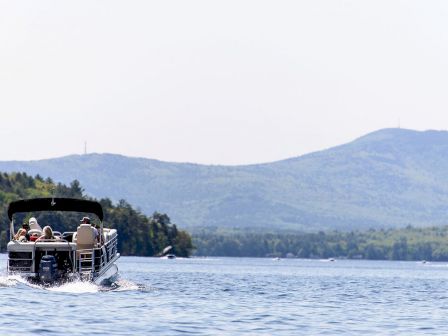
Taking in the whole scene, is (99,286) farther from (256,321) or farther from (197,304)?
(256,321)

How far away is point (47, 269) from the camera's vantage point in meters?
Answer: 61.7

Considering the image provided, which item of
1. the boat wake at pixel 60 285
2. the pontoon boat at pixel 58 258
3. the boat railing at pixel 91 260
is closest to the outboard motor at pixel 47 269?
the pontoon boat at pixel 58 258

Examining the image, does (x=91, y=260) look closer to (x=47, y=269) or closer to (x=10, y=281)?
(x=47, y=269)

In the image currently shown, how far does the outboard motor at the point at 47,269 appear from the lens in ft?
202

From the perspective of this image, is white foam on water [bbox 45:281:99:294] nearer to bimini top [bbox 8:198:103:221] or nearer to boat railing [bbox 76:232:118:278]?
boat railing [bbox 76:232:118:278]

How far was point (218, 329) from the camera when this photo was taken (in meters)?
48.6

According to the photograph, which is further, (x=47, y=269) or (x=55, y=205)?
(x=55, y=205)

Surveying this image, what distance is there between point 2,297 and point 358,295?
30.0m

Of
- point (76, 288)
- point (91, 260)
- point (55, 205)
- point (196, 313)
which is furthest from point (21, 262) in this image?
point (196, 313)

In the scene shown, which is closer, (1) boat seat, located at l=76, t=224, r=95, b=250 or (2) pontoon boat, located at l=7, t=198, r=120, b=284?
(2) pontoon boat, located at l=7, t=198, r=120, b=284

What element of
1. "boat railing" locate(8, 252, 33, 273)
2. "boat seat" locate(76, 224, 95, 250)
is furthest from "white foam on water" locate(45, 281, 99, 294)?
"boat seat" locate(76, 224, 95, 250)

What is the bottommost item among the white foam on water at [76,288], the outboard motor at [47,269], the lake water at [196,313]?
the lake water at [196,313]

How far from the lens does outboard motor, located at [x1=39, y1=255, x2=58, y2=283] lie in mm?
61438

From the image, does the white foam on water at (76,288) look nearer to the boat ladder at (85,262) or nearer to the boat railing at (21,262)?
the boat ladder at (85,262)
